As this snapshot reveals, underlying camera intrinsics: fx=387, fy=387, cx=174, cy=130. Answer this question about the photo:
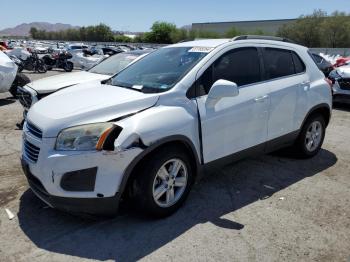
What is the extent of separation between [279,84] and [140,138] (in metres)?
2.28

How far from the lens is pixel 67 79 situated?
23.9ft

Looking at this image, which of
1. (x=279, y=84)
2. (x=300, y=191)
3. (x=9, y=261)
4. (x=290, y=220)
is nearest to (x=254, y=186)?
(x=300, y=191)

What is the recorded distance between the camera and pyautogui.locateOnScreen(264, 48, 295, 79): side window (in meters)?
4.85

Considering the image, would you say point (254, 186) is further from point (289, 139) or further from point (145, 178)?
point (145, 178)

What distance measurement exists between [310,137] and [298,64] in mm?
1115

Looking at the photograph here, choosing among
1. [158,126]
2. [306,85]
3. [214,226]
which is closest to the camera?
[158,126]

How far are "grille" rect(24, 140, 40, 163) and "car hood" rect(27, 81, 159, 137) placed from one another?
0.20 m

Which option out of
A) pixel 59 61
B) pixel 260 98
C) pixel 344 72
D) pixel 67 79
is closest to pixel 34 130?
pixel 260 98

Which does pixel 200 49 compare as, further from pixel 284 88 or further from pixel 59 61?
pixel 59 61

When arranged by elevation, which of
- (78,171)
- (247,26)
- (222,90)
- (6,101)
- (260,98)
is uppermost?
(247,26)

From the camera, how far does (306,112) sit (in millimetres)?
5348

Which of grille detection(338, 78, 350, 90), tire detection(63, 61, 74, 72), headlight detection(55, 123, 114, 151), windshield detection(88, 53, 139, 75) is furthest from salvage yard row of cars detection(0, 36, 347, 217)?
tire detection(63, 61, 74, 72)

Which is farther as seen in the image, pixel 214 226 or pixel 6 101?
pixel 6 101

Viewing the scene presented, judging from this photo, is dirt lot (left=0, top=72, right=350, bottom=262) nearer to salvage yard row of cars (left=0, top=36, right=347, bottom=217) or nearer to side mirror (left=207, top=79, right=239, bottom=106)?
salvage yard row of cars (left=0, top=36, right=347, bottom=217)
